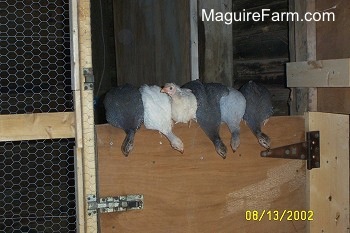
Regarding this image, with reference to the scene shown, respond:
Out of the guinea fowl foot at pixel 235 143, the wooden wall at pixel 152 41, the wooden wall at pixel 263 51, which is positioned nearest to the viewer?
the guinea fowl foot at pixel 235 143

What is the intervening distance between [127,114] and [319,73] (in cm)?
66

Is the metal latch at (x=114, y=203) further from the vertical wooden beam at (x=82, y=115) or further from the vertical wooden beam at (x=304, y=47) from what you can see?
the vertical wooden beam at (x=304, y=47)

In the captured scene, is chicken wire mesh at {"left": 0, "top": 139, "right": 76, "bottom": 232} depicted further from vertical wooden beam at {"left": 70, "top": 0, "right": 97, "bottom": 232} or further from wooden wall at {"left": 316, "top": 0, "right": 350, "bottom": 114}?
wooden wall at {"left": 316, "top": 0, "right": 350, "bottom": 114}

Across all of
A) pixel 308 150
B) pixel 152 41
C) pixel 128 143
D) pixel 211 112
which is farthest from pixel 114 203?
pixel 152 41

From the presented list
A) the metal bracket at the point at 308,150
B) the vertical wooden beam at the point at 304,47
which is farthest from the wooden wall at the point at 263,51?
the metal bracket at the point at 308,150

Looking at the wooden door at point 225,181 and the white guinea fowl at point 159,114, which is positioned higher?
the white guinea fowl at point 159,114

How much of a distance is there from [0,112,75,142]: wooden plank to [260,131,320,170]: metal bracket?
712 millimetres

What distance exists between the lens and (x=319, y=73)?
5.07ft

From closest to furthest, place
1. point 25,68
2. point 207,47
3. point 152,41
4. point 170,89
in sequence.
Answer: point 170,89, point 207,47, point 25,68, point 152,41

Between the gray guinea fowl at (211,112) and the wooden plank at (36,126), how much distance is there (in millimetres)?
383

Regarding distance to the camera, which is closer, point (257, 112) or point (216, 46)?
point (257, 112)

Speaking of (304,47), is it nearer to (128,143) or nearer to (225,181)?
(225,181)

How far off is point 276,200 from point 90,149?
657mm

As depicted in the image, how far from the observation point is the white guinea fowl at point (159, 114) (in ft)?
4.46
